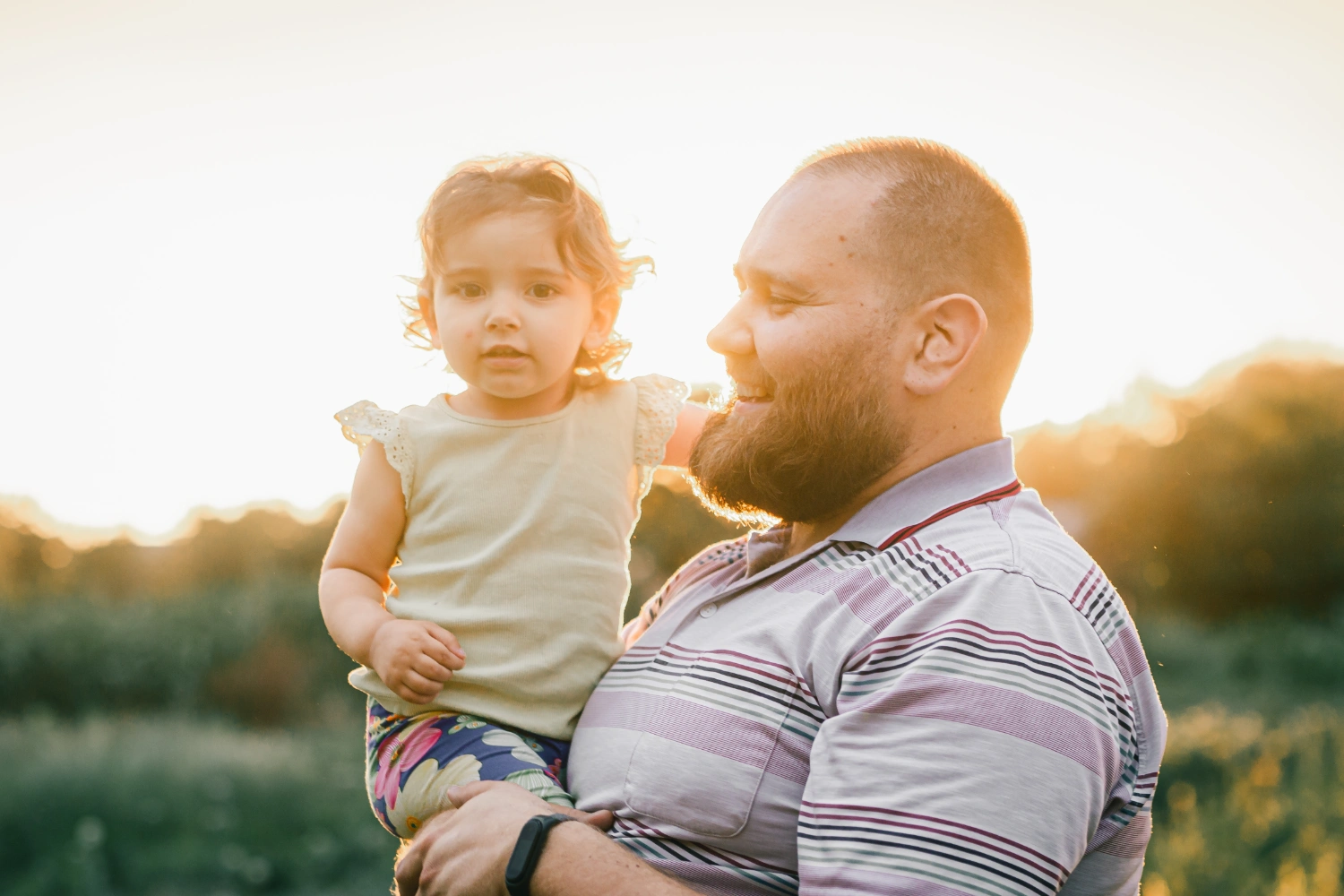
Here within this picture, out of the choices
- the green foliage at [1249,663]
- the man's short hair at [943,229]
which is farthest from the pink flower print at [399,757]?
the green foliage at [1249,663]

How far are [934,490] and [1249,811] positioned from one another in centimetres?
566

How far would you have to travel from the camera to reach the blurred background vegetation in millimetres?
8188

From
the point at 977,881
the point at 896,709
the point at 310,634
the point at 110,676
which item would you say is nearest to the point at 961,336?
the point at 896,709

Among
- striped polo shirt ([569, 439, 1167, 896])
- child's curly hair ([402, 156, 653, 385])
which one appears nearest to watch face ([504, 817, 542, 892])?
striped polo shirt ([569, 439, 1167, 896])

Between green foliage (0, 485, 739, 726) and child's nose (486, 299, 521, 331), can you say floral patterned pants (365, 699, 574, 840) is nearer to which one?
child's nose (486, 299, 521, 331)

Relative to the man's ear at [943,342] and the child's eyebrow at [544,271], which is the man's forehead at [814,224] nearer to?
the man's ear at [943,342]

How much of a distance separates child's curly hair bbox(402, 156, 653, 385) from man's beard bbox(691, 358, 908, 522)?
418 mm

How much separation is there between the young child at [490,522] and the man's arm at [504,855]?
0.12 m

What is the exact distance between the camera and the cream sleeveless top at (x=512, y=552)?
6.76 ft

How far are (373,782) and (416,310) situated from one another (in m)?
1.12

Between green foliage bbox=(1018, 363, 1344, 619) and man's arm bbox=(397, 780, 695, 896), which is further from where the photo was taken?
green foliage bbox=(1018, 363, 1344, 619)

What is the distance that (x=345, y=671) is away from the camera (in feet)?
35.3

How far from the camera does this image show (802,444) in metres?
2.07

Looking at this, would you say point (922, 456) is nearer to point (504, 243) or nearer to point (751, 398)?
point (751, 398)
